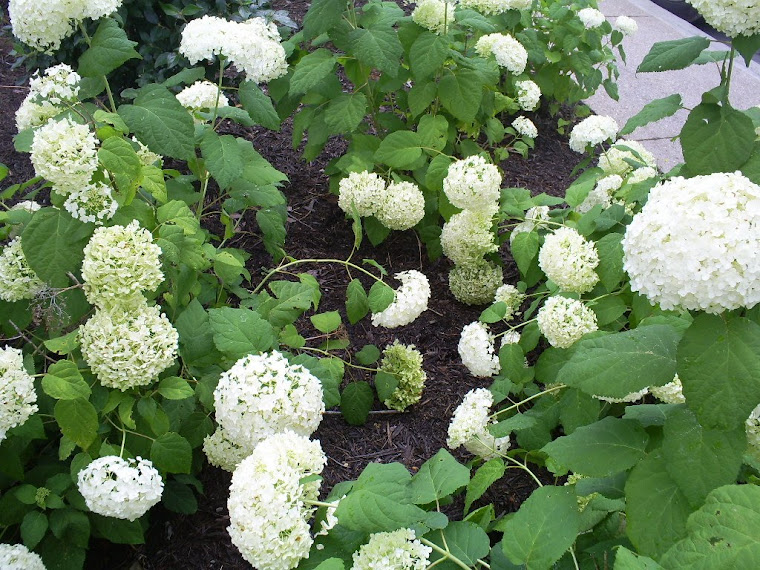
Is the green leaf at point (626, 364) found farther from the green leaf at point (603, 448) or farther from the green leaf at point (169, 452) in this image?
the green leaf at point (169, 452)

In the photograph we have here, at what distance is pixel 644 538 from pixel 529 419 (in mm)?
867

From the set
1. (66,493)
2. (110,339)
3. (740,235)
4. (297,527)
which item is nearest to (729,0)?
(740,235)

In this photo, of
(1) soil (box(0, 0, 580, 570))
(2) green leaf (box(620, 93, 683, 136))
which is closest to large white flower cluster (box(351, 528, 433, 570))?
(1) soil (box(0, 0, 580, 570))

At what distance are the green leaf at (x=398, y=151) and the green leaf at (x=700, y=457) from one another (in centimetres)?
223

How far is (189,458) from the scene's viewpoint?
6.84 feet

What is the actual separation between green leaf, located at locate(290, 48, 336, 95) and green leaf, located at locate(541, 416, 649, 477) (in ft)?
7.32

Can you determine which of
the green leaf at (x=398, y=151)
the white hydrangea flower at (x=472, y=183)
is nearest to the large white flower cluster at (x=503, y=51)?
the green leaf at (x=398, y=151)

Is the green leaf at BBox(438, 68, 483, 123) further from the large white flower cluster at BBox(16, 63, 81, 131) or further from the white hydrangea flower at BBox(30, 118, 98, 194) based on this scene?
the white hydrangea flower at BBox(30, 118, 98, 194)

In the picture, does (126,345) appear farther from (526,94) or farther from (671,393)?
(526,94)

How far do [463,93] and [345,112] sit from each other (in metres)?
0.60

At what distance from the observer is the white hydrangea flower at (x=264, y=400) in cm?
186

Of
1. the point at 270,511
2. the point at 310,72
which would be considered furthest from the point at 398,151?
the point at 270,511

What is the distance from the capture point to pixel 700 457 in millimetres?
1390

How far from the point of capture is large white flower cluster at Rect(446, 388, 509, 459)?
2.39m
